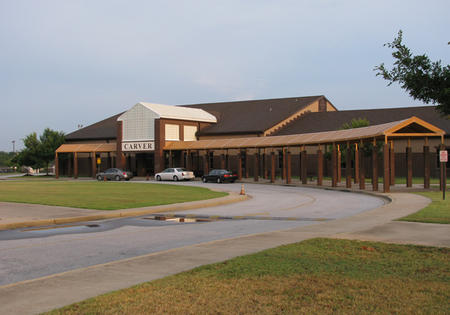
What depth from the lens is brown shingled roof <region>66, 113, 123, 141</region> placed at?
67.7 metres

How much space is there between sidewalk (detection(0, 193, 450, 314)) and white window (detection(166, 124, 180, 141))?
150 feet

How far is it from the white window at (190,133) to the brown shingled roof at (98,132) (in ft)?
35.7

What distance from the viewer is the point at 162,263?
8.53 m

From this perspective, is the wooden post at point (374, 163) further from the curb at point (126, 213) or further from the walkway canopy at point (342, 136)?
the curb at point (126, 213)

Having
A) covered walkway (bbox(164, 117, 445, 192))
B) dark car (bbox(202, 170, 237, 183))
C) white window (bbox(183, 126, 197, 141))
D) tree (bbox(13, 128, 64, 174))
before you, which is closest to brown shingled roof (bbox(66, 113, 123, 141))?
tree (bbox(13, 128, 64, 174))

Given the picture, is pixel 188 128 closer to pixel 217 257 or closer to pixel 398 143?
pixel 398 143

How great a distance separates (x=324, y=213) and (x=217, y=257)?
33.2 ft

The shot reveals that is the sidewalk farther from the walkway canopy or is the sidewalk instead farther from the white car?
the white car

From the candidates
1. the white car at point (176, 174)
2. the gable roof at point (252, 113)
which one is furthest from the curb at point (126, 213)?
the gable roof at point (252, 113)

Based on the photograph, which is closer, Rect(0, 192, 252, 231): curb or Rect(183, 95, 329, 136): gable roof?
Rect(0, 192, 252, 231): curb

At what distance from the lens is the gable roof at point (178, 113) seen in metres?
58.9

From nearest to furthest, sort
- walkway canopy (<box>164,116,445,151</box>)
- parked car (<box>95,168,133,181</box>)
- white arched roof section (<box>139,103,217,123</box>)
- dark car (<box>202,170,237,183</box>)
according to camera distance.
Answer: walkway canopy (<box>164,116,445,151</box>) < dark car (<box>202,170,237,183</box>) < parked car (<box>95,168,133,181</box>) < white arched roof section (<box>139,103,217,123</box>)

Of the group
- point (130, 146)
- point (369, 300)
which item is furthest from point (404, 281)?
point (130, 146)

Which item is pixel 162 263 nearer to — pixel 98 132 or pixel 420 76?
pixel 420 76
